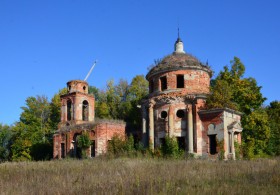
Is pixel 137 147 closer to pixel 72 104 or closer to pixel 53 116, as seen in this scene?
Result: pixel 72 104

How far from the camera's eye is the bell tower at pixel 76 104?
32.8 m

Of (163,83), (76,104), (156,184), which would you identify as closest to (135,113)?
(76,104)

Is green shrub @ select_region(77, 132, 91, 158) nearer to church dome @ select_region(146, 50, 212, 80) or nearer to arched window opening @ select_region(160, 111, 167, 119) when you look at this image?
arched window opening @ select_region(160, 111, 167, 119)

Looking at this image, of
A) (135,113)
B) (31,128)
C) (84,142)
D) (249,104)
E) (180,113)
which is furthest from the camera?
(31,128)

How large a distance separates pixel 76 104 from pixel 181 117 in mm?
11842

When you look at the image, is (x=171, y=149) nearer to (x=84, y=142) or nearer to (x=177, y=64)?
(x=177, y=64)

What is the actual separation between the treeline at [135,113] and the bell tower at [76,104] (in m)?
4.60

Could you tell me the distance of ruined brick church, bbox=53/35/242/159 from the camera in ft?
78.4

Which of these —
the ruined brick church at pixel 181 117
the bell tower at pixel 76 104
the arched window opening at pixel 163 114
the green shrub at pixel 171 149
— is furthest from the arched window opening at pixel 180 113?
the bell tower at pixel 76 104

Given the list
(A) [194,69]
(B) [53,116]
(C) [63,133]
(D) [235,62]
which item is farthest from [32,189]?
(B) [53,116]

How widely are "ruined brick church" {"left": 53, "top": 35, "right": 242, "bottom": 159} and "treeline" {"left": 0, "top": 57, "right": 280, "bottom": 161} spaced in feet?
3.67

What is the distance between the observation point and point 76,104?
32.8 metres

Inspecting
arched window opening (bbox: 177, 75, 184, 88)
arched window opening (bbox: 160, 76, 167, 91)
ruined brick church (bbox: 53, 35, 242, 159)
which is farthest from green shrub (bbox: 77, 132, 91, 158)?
arched window opening (bbox: 177, 75, 184, 88)

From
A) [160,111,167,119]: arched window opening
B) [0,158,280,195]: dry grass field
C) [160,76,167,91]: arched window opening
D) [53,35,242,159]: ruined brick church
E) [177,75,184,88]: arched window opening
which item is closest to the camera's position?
[0,158,280,195]: dry grass field
